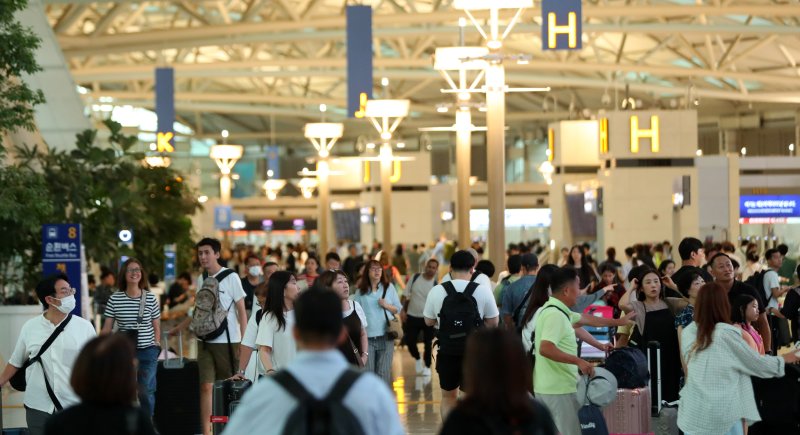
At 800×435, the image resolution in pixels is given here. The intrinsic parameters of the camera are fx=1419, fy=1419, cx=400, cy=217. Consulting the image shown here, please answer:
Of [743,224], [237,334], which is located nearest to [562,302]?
[237,334]

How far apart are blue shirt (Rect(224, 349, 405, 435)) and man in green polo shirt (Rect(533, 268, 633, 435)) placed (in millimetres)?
3579

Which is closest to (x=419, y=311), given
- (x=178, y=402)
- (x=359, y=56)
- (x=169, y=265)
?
(x=178, y=402)

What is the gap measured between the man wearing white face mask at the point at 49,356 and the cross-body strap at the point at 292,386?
3.81m

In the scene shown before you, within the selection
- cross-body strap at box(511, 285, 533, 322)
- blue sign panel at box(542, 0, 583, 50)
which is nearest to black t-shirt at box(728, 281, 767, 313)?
cross-body strap at box(511, 285, 533, 322)

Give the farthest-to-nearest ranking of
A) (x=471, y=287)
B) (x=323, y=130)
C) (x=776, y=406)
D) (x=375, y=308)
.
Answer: (x=323, y=130)
(x=375, y=308)
(x=471, y=287)
(x=776, y=406)

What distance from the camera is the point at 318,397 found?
4211 millimetres

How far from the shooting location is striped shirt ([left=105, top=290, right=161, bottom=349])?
10656 millimetres

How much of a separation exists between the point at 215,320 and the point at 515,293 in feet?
8.71

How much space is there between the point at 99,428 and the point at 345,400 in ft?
2.53

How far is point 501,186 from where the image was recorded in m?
22.2

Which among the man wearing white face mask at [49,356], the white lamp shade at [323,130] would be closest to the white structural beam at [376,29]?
the white lamp shade at [323,130]

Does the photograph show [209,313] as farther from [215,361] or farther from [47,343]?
[47,343]

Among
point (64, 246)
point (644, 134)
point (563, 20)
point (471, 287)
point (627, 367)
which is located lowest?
point (627, 367)

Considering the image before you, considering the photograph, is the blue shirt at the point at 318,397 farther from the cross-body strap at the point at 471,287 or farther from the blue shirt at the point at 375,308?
the blue shirt at the point at 375,308
